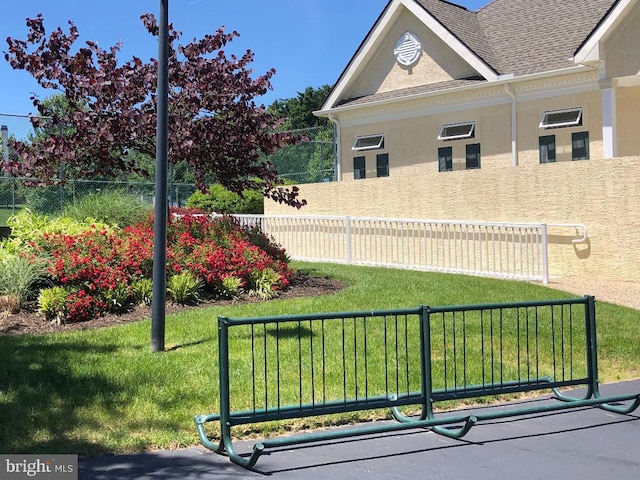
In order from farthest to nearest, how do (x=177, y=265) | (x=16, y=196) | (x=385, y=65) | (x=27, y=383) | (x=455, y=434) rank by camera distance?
1. (x=385, y=65)
2. (x=16, y=196)
3. (x=177, y=265)
4. (x=27, y=383)
5. (x=455, y=434)

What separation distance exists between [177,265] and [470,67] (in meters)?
13.0

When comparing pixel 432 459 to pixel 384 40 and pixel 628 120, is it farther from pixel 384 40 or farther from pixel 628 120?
pixel 384 40

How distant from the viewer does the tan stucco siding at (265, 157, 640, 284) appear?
45.2 ft

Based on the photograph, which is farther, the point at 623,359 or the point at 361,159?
the point at 361,159

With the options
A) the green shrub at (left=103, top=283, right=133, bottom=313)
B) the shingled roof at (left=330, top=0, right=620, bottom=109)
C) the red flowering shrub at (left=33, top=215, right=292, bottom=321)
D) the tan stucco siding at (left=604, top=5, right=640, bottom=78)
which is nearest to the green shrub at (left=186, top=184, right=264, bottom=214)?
the shingled roof at (left=330, top=0, right=620, bottom=109)

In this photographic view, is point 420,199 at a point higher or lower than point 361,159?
lower

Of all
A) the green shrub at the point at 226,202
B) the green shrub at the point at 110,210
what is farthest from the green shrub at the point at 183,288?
the green shrub at the point at 226,202

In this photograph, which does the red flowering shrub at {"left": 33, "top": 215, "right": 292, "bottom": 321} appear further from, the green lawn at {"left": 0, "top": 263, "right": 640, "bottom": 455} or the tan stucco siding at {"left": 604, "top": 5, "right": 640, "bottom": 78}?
the tan stucco siding at {"left": 604, "top": 5, "right": 640, "bottom": 78}

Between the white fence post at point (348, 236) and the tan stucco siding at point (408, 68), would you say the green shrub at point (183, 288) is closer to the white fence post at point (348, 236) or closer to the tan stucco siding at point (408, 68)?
the white fence post at point (348, 236)

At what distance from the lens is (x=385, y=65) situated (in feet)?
74.4

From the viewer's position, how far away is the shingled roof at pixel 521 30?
1909 centimetres

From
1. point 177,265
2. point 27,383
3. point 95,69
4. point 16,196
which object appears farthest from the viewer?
point 16,196

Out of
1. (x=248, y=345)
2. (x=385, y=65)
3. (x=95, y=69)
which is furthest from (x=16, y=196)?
(x=248, y=345)

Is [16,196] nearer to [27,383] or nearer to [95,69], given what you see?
[95,69]
